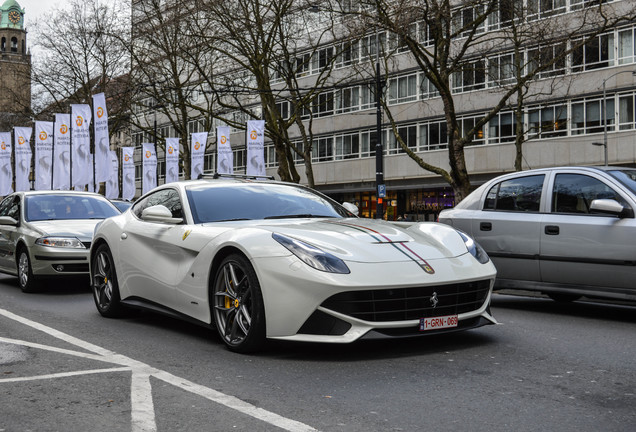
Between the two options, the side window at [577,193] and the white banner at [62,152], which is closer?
the side window at [577,193]

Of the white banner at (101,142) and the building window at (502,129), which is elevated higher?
the building window at (502,129)

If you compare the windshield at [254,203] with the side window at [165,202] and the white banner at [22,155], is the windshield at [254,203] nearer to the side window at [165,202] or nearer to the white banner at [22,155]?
the side window at [165,202]

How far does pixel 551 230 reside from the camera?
26.0 ft

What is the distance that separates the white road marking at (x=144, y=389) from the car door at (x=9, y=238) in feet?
18.4

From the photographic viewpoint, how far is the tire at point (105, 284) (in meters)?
7.80

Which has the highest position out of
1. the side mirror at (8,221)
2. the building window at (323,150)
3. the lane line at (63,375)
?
the building window at (323,150)

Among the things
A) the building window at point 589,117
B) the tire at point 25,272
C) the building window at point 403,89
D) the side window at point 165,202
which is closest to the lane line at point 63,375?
the side window at point 165,202

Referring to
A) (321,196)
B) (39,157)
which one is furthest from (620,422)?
(39,157)

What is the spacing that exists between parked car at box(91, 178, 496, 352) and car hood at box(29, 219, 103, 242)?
421 centimetres

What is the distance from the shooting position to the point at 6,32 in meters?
158

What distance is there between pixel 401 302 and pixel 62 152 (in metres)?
32.3

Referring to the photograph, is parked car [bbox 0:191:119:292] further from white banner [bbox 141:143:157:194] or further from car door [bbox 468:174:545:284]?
white banner [bbox 141:143:157:194]

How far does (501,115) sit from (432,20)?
78.0 feet

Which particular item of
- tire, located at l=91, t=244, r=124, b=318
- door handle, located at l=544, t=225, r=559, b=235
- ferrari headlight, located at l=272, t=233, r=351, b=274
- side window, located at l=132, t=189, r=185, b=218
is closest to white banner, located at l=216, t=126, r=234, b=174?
tire, located at l=91, t=244, r=124, b=318
